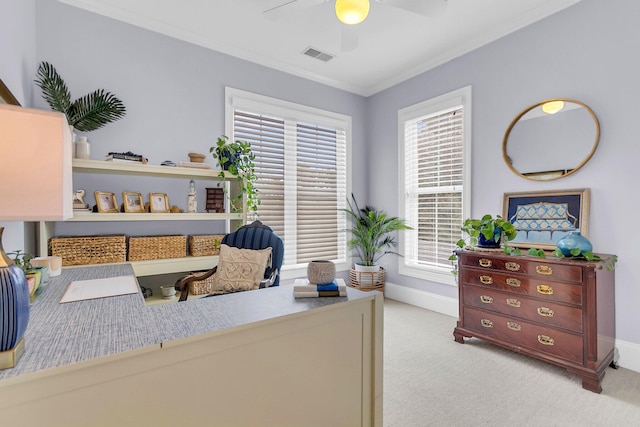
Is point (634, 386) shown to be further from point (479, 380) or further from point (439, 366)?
point (439, 366)

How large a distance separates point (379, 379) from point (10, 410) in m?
1.20

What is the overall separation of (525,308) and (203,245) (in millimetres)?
2680

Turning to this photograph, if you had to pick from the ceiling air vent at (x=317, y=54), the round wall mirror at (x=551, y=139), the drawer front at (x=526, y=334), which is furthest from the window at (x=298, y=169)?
the round wall mirror at (x=551, y=139)

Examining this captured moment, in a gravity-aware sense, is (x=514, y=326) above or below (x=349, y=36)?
below

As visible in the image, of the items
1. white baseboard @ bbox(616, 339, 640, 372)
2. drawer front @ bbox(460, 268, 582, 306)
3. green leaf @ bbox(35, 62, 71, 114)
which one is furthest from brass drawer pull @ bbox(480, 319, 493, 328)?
green leaf @ bbox(35, 62, 71, 114)

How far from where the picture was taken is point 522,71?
113 inches

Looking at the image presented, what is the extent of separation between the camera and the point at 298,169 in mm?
3863

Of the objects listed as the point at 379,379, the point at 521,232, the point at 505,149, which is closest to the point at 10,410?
the point at 379,379

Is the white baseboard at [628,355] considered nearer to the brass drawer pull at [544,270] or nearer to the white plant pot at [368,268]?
the brass drawer pull at [544,270]

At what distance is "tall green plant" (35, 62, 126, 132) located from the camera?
231 cm

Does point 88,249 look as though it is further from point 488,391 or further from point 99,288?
point 488,391

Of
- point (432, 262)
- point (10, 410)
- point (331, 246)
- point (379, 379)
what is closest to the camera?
point (10, 410)

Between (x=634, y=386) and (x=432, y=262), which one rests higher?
(x=432, y=262)

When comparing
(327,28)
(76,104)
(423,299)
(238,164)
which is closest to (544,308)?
(423,299)
